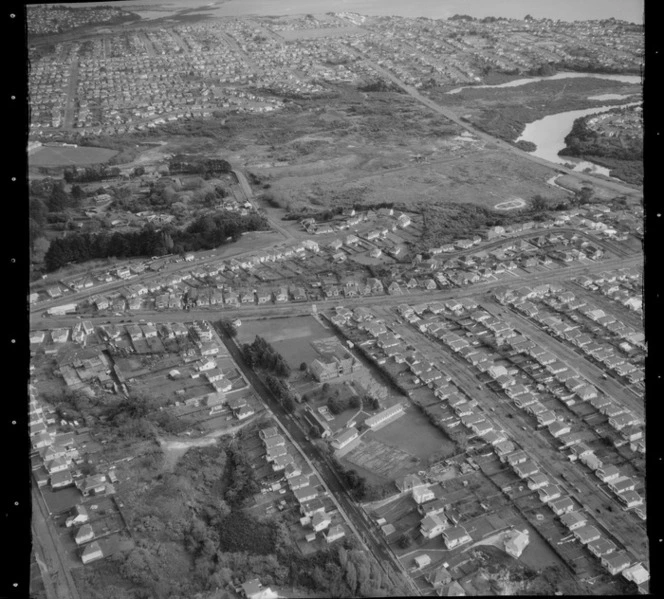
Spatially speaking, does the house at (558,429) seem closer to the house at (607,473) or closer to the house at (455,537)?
the house at (607,473)

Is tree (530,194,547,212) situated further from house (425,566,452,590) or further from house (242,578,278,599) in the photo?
house (242,578,278,599)

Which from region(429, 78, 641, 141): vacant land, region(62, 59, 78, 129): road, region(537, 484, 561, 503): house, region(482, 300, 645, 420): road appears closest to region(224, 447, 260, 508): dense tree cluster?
region(537, 484, 561, 503): house

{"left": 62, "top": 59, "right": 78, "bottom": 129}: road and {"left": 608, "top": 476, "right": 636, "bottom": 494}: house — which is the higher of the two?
{"left": 62, "top": 59, "right": 78, "bottom": 129}: road

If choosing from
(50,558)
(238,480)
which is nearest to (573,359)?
(238,480)

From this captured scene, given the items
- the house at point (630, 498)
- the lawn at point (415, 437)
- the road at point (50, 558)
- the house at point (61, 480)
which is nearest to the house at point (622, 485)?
the house at point (630, 498)

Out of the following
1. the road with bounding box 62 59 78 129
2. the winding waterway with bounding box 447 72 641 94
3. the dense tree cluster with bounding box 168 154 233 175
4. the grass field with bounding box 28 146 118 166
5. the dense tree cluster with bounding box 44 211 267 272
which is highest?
the road with bounding box 62 59 78 129

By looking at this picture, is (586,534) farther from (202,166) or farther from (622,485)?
(202,166)
